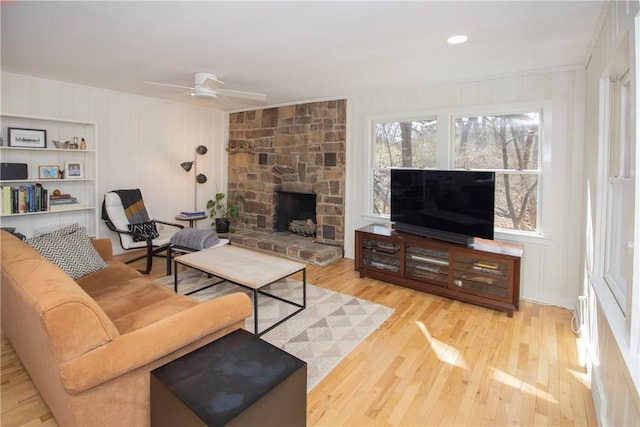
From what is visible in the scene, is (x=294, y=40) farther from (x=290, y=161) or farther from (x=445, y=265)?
(x=290, y=161)

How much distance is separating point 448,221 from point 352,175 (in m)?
1.65

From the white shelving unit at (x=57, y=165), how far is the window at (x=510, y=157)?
4.59 meters

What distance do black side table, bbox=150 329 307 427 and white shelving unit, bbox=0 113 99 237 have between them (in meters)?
3.61

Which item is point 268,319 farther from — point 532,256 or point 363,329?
point 532,256

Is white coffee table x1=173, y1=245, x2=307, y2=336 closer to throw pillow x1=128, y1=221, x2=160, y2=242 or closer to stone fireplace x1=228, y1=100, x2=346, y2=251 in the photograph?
throw pillow x1=128, y1=221, x2=160, y2=242

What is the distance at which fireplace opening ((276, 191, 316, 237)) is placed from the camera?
5551mm

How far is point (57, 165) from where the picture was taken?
4301mm

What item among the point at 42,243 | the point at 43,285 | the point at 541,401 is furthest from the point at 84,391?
the point at 541,401

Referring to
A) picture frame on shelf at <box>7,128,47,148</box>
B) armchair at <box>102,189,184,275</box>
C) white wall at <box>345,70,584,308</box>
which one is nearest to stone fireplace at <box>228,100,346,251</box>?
armchair at <box>102,189,184,275</box>

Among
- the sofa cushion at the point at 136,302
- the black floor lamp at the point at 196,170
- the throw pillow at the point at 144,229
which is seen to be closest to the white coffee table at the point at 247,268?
the sofa cushion at the point at 136,302

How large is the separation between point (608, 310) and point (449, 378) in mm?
985

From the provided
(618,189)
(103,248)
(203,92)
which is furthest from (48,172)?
(618,189)

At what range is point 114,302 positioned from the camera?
2.30 m

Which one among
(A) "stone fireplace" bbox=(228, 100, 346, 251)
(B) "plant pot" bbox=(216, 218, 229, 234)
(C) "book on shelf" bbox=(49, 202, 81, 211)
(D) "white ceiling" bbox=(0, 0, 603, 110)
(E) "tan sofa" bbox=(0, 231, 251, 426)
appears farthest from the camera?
(B) "plant pot" bbox=(216, 218, 229, 234)
